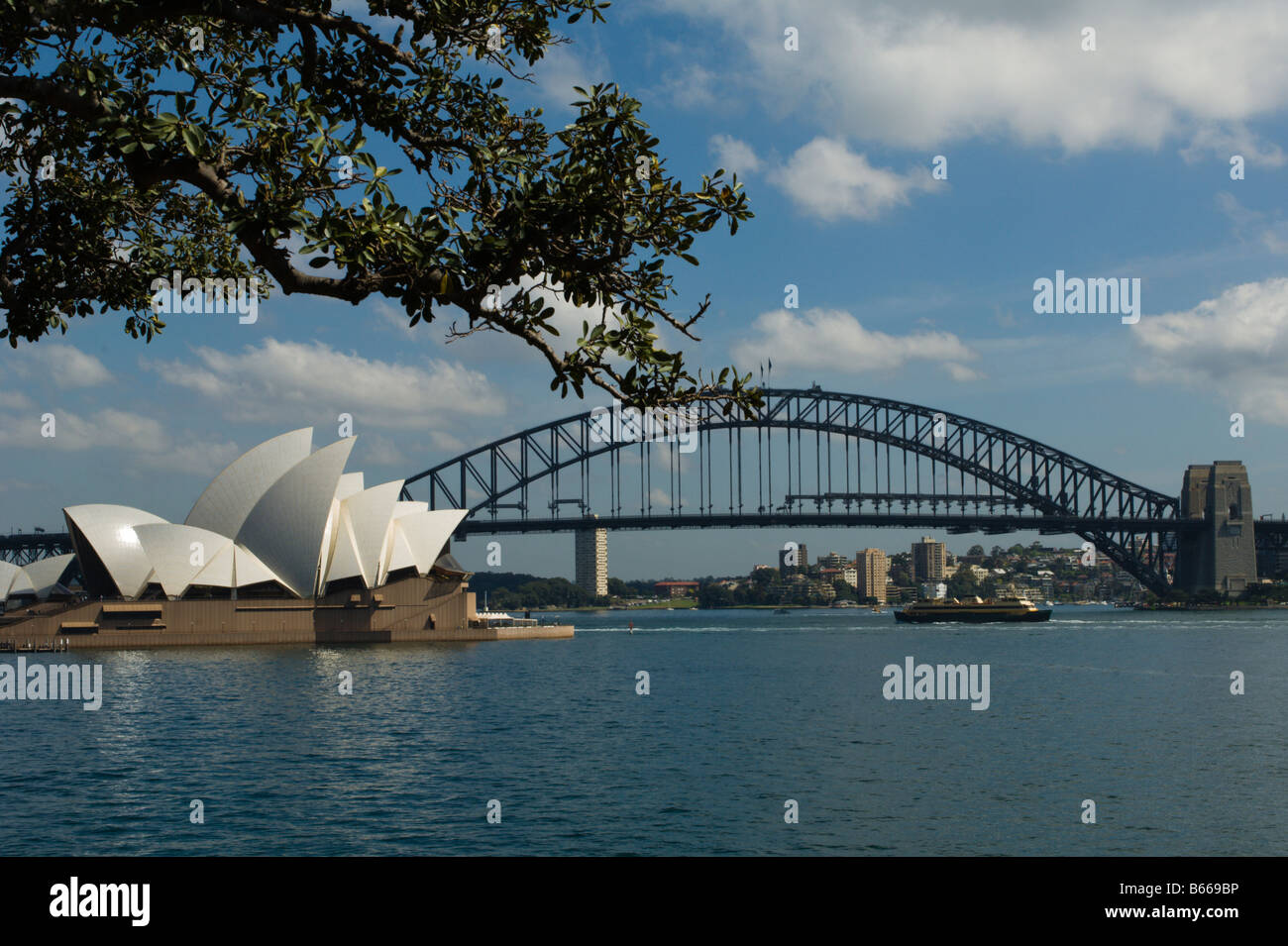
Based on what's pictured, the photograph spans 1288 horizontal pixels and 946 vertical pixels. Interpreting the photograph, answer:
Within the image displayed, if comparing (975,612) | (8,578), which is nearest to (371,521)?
(8,578)

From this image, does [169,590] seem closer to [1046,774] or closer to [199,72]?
[1046,774]

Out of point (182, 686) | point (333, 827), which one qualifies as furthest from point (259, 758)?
point (182, 686)

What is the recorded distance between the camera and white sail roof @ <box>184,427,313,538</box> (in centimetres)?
7238

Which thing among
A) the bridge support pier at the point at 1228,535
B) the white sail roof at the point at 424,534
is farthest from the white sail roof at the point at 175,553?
the bridge support pier at the point at 1228,535

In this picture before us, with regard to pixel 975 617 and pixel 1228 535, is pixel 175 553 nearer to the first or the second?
pixel 975 617

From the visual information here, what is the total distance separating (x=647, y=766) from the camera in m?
23.9

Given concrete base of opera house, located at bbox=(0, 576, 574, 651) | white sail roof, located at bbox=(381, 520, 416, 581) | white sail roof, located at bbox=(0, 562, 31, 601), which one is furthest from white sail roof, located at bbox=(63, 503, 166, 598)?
white sail roof, located at bbox=(0, 562, 31, 601)

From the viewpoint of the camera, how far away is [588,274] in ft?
22.3

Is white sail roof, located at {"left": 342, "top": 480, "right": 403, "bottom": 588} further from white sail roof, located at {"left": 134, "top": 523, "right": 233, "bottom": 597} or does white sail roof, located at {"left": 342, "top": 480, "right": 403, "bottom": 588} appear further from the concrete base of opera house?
white sail roof, located at {"left": 134, "top": 523, "right": 233, "bottom": 597}

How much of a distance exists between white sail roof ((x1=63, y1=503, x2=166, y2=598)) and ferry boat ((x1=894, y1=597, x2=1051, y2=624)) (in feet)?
226

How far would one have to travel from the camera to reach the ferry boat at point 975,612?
359 ft

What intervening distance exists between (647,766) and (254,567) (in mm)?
53979

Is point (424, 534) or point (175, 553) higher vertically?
point (424, 534)
